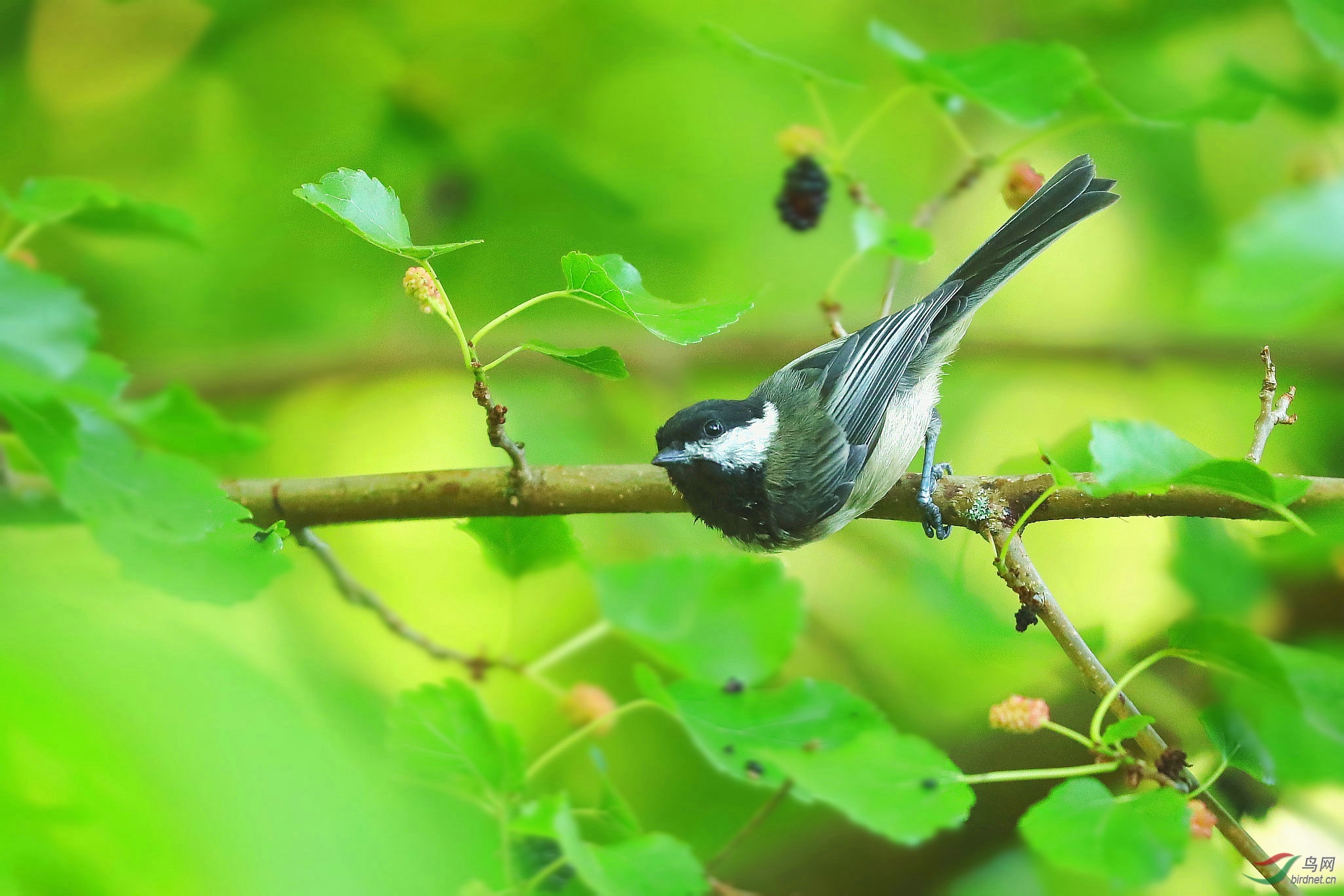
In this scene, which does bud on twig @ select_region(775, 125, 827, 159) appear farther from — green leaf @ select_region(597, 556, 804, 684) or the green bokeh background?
green leaf @ select_region(597, 556, 804, 684)

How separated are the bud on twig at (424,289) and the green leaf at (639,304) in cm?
17

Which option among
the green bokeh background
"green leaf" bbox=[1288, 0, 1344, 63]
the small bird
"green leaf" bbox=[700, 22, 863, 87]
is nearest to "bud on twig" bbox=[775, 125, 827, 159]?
"green leaf" bbox=[700, 22, 863, 87]

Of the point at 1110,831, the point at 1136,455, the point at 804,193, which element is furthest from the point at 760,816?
the point at 804,193

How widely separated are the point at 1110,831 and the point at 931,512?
723mm

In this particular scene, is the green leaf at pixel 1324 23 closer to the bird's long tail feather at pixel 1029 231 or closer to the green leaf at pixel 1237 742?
the bird's long tail feather at pixel 1029 231

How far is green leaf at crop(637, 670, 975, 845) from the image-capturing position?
1072 mm

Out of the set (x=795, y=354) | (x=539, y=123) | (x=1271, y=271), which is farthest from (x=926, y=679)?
(x=1271, y=271)

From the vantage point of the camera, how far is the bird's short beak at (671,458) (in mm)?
1730

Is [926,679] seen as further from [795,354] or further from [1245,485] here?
[1245,485]

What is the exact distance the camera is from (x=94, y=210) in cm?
166

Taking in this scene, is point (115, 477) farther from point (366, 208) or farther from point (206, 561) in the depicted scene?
point (366, 208)

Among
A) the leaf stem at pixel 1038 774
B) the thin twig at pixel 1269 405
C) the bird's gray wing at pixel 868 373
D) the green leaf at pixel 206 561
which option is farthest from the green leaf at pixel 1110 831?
the bird's gray wing at pixel 868 373

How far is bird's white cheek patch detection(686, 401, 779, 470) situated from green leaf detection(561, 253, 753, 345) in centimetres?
57

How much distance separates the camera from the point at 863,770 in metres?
1.15
